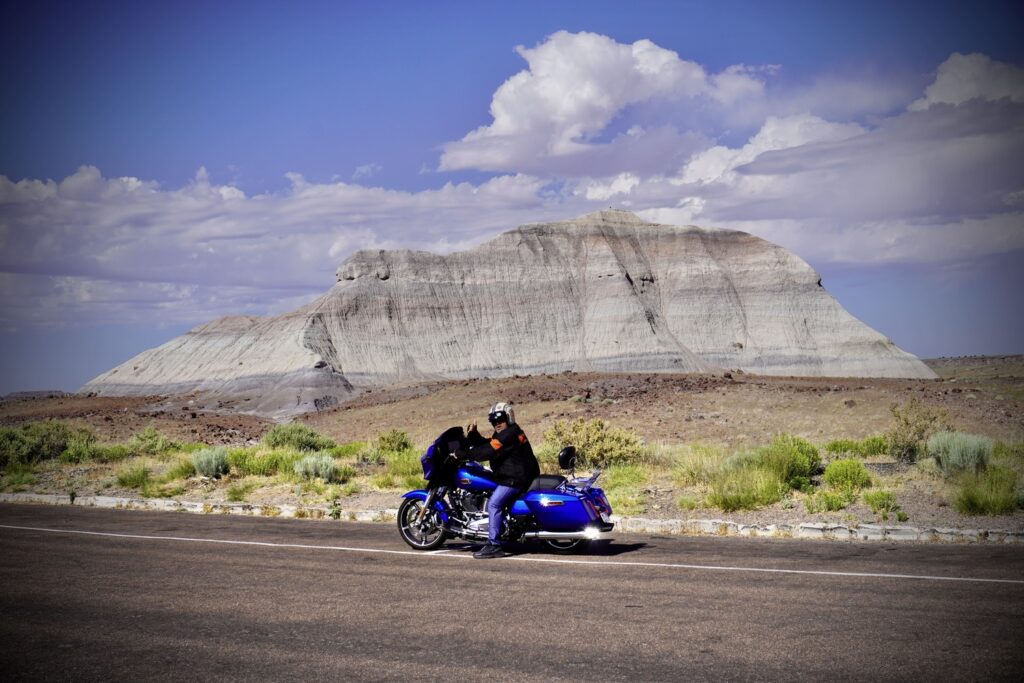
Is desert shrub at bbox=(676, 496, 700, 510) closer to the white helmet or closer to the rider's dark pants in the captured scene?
the rider's dark pants

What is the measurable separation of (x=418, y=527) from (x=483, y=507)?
960 mm

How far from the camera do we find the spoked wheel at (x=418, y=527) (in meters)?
12.0

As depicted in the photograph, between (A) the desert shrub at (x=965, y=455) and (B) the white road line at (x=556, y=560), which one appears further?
Answer: (A) the desert shrub at (x=965, y=455)

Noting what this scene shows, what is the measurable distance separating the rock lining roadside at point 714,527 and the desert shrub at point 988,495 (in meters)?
1.33

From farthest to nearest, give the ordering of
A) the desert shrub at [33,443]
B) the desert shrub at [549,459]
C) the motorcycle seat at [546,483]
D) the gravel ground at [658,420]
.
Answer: the desert shrub at [33,443]
the desert shrub at [549,459]
the gravel ground at [658,420]
the motorcycle seat at [546,483]

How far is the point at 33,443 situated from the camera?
28.3 metres

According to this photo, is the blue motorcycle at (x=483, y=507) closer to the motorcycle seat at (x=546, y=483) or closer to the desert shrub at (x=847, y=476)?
the motorcycle seat at (x=546, y=483)

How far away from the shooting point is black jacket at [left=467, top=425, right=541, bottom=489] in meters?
11.2

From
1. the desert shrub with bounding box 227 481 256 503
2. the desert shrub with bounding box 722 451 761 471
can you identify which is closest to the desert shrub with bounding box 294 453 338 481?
the desert shrub with bounding box 227 481 256 503

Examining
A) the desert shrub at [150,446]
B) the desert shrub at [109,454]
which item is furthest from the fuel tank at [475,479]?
the desert shrub at [150,446]

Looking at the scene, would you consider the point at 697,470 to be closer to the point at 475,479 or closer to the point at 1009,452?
the point at 1009,452

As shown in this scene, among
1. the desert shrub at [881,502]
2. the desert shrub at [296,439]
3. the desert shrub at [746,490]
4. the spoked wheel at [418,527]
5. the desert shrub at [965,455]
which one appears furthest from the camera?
the desert shrub at [296,439]

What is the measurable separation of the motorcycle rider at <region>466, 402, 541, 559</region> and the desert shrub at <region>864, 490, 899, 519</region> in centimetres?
560

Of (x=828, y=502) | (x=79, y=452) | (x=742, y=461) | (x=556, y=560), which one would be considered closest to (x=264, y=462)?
(x=79, y=452)
